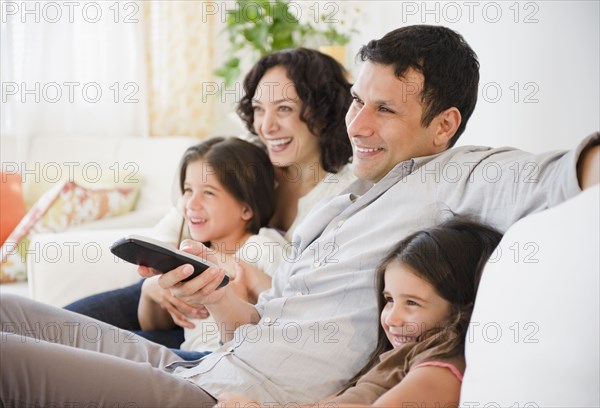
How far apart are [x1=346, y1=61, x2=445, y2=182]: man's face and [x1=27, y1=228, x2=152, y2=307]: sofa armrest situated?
3.28ft

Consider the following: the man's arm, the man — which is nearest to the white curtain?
the man

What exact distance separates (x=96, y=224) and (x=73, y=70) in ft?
4.57

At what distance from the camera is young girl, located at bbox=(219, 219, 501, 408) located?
1.26 metres

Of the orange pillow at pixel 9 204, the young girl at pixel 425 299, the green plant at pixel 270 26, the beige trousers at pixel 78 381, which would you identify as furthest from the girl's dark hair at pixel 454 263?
the orange pillow at pixel 9 204

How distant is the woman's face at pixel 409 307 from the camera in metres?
1.31

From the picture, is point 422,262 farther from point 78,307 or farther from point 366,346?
point 78,307

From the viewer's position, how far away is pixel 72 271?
7.51 ft

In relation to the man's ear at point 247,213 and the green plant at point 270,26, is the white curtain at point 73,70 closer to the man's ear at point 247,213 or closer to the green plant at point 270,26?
the green plant at point 270,26

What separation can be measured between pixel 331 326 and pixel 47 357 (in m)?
0.52

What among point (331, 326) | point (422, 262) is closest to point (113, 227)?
point (331, 326)

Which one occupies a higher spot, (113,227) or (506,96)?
(506,96)

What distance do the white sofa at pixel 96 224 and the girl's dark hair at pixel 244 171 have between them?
0.33 metres

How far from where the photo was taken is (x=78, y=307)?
2039mm

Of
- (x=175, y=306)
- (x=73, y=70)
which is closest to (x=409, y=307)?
(x=175, y=306)
